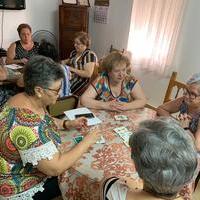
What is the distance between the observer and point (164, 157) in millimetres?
745

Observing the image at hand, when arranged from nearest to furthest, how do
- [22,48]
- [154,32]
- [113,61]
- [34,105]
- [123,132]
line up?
[34,105] → [123,132] → [113,61] → [154,32] → [22,48]

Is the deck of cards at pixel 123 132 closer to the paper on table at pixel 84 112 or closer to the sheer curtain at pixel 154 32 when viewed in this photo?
the paper on table at pixel 84 112

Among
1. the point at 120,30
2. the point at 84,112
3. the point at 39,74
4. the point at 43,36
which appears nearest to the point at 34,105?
the point at 39,74

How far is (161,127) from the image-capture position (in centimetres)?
81

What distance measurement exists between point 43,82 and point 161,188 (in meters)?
0.72

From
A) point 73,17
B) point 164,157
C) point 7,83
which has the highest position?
point 73,17

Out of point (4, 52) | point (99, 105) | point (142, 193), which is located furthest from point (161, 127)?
point (4, 52)

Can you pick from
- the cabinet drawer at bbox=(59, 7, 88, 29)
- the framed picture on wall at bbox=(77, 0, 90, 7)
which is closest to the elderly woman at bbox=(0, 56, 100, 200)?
the cabinet drawer at bbox=(59, 7, 88, 29)

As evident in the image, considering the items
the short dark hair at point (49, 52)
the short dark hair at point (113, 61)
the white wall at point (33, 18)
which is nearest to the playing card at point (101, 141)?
the short dark hair at point (113, 61)

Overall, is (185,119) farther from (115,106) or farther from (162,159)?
(162,159)

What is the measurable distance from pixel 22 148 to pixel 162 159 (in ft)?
2.12

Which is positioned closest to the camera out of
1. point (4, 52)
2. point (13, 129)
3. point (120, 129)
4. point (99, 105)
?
point (13, 129)

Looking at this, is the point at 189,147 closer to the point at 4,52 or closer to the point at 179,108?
the point at 179,108

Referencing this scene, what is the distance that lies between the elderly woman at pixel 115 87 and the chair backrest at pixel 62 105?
10cm
